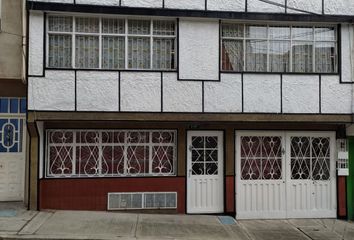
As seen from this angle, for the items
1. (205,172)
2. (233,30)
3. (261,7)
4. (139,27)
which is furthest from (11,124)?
(261,7)

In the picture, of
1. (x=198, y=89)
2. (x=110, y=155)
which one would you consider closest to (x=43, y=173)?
(x=110, y=155)

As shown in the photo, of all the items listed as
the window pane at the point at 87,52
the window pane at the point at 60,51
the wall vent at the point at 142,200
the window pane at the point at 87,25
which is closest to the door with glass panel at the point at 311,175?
the wall vent at the point at 142,200

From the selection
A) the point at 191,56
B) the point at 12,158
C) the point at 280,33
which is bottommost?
the point at 12,158

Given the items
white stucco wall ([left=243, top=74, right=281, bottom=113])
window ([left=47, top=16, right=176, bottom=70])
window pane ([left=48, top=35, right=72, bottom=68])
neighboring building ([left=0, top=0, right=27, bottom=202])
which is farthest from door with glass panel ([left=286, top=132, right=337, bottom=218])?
neighboring building ([left=0, top=0, right=27, bottom=202])

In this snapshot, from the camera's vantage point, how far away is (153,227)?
8.82m

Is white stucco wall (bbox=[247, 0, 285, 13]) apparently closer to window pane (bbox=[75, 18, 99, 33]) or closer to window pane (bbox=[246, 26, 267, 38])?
window pane (bbox=[246, 26, 267, 38])

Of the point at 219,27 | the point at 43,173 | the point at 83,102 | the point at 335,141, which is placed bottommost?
the point at 43,173

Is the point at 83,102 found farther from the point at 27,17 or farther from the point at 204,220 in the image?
the point at 204,220

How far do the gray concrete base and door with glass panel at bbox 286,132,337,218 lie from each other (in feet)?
1.30

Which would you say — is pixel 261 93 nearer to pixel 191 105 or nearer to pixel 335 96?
pixel 191 105

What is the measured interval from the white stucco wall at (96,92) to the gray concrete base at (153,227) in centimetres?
251

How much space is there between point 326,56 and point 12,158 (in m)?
8.43

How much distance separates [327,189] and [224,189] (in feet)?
9.03

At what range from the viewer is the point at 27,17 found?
9477 mm
